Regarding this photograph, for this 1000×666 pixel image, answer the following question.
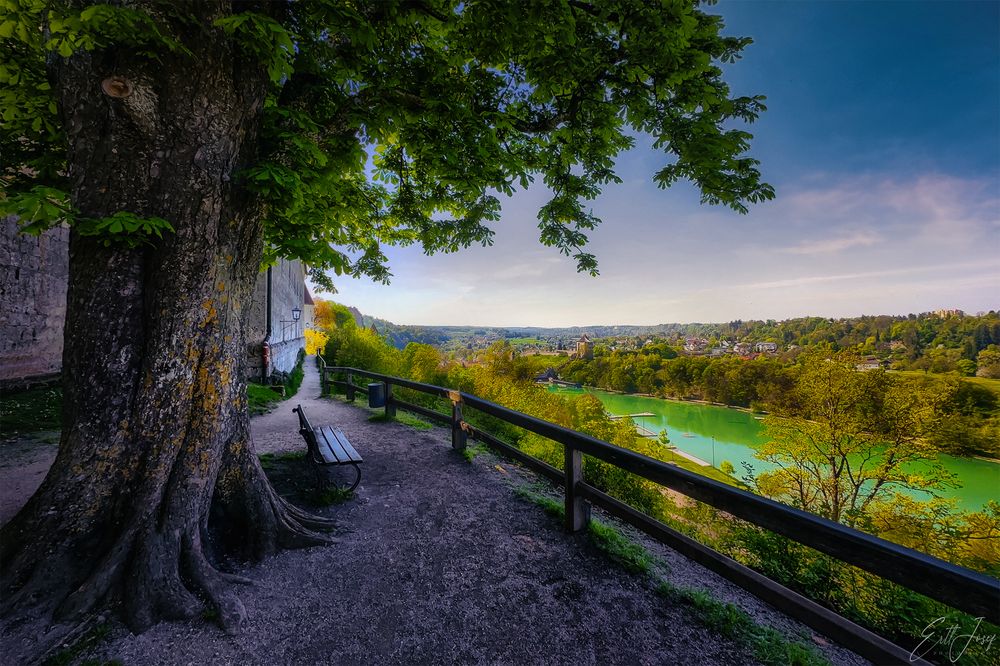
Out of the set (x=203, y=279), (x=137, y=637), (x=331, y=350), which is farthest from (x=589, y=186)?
(x=331, y=350)

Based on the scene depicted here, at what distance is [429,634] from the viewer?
7.41 feet

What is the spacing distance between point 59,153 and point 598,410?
17956 mm

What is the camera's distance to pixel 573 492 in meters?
3.36

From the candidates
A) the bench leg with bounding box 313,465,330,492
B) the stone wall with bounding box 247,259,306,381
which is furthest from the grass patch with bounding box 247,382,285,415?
the bench leg with bounding box 313,465,330,492

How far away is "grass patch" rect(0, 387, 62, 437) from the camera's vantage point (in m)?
5.68

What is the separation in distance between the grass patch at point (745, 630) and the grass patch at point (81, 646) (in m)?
3.45

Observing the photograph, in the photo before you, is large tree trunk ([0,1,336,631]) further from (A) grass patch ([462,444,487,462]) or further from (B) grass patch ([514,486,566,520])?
(A) grass patch ([462,444,487,462])

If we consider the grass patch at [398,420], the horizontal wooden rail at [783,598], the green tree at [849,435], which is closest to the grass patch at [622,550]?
the horizontal wooden rail at [783,598]

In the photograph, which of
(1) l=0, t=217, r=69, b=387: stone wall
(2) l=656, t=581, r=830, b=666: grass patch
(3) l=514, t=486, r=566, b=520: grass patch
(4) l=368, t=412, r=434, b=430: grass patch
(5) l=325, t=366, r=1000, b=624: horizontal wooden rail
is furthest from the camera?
(4) l=368, t=412, r=434, b=430: grass patch

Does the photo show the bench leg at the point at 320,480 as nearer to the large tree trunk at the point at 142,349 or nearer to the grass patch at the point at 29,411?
the large tree trunk at the point at 142,349

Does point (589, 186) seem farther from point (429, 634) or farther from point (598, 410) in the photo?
point (598, 410)

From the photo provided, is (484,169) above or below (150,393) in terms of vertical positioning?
above

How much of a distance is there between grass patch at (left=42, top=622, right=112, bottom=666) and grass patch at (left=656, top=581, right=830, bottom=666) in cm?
345

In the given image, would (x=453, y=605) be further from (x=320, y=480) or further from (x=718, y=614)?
(x=320, y=480)
